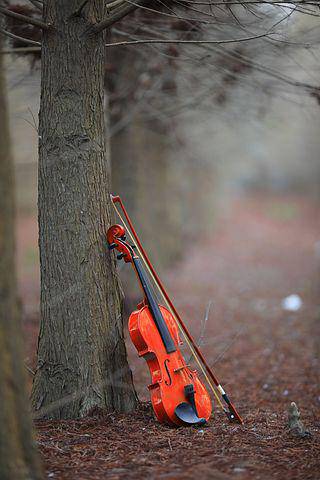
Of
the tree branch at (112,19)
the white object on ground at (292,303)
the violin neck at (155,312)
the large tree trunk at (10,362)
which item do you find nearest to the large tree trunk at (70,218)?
the tree branch at (112,19)

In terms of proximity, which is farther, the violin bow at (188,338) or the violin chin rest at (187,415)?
the violin bow at (188,338)

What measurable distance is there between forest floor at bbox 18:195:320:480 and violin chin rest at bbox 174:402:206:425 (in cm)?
6

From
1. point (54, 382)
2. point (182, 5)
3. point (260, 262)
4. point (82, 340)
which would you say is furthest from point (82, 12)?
point (260, 262)

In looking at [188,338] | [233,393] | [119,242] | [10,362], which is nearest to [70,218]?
[119,242]

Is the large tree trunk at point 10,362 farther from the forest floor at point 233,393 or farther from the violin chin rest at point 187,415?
the violin chin rest at point 187,415

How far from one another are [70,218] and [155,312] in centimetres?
97

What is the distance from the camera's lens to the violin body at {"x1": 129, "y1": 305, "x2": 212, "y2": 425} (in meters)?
4.70

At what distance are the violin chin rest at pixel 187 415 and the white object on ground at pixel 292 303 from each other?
27.7 ft

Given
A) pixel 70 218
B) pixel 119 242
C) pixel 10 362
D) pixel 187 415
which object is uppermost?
pixel 70 218

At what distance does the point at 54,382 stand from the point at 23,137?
1799cm

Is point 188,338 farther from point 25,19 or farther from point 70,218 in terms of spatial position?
point 25,19

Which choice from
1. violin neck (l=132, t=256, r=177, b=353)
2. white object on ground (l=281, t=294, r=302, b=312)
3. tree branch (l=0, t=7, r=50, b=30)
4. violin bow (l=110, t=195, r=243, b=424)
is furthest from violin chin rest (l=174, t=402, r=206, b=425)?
white object on ground (l=281, t=294, r=302, b=312)

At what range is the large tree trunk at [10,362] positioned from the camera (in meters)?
3.30

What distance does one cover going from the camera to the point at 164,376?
4727 mm
